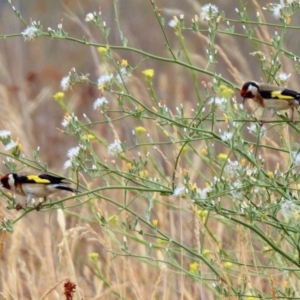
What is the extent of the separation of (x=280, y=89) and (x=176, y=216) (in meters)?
2.45

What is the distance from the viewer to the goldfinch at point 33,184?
3.89 m

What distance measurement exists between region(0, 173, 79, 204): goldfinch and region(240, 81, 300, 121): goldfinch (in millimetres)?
855

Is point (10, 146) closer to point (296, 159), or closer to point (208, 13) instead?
point (208, 13)

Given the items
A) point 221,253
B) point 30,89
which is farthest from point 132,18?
point 221,253

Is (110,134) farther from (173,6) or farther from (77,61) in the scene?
(173,6)

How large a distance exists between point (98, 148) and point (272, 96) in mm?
2977

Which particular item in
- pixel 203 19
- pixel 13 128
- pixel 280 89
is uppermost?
pixel 13 128

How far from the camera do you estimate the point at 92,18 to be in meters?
3.48

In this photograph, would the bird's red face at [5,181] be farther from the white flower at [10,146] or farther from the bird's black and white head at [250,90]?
the bird's black and white head at [250,90]

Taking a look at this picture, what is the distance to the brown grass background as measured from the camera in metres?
4.31

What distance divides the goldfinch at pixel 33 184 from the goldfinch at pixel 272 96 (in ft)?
2.81

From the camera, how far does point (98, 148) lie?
6.28 m

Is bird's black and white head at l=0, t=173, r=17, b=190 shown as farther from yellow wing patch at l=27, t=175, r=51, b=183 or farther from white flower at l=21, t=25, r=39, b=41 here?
white flower at l=21, t=25, r=39, b=41

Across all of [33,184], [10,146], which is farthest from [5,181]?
[10,146]
